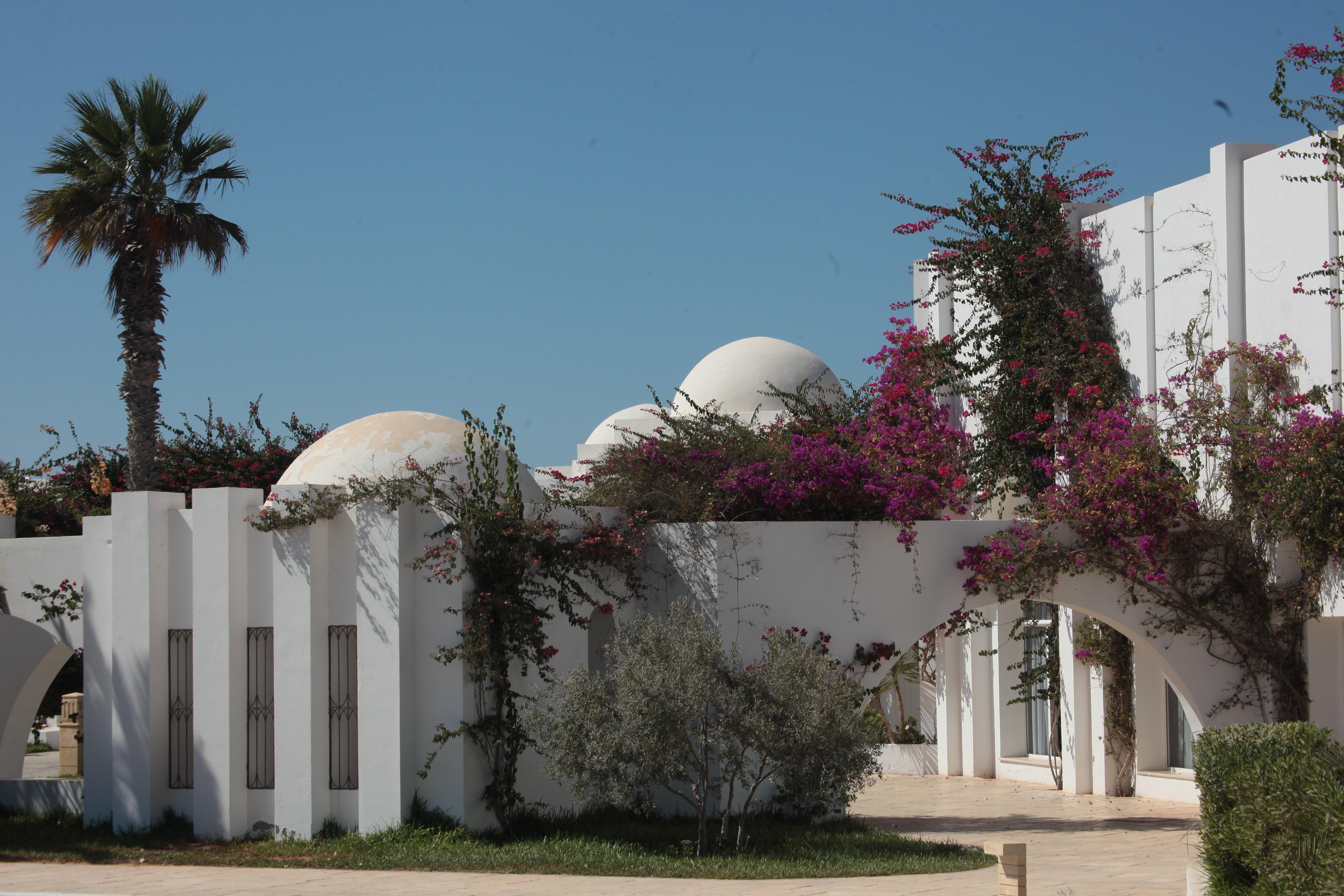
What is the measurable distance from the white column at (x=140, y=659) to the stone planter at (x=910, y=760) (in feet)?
38.5

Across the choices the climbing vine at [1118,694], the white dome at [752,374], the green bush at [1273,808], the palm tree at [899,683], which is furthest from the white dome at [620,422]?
the green bush at [1273,808]

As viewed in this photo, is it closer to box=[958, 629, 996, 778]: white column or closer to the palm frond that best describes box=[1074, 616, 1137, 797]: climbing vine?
box=[958, 629, 996, 778]: white column

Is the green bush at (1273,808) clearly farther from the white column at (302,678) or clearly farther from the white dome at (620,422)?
the white dome at (620,422)

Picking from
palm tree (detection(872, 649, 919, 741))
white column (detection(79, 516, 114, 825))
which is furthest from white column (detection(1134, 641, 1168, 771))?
white column (detection(79, 516, 114, 825))

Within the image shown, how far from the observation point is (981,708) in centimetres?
1956

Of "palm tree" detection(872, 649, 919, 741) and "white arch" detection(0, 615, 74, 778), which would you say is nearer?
"white arch" detection(0, 615, 74, 778)

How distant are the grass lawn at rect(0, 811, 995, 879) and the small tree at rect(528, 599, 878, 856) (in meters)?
0.48

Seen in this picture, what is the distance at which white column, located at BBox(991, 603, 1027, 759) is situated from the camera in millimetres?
19203

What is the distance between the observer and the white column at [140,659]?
1307 cm

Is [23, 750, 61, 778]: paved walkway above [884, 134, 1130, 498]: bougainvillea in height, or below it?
below

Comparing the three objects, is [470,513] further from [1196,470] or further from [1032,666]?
[1032,666]

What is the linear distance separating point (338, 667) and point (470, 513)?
2.07 meters

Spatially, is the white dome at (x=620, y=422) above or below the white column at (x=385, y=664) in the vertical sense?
above

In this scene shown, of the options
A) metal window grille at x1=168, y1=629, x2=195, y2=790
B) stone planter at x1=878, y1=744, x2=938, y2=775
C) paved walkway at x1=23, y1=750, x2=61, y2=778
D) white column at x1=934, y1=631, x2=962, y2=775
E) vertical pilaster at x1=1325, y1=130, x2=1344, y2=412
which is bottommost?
paved walkway at x1=23, y1=750, x2=61, y2=778
